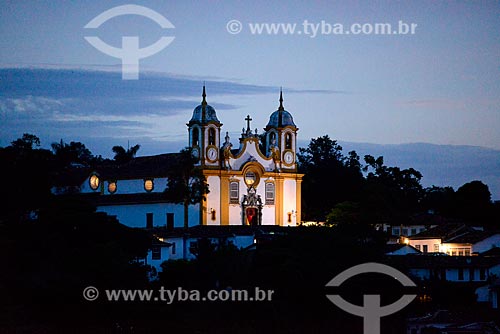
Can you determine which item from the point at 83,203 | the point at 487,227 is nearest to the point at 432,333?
the point at 83,203

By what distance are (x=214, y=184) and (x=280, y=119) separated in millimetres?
7906

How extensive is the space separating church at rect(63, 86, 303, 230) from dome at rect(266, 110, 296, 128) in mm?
443

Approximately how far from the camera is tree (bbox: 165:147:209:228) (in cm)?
7050

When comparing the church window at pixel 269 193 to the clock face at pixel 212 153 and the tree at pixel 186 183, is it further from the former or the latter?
the tree at pixel 186 183

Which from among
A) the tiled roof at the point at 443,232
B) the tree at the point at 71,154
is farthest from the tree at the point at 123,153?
the tiled roof at the point at 443,232

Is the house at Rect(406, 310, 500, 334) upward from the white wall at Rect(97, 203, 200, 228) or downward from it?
downward

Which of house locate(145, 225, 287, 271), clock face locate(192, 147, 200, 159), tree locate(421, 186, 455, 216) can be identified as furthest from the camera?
tree locate(421, 186, 455, 216)

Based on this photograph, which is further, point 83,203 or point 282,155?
point 282,155

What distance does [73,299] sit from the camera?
39.1 meters

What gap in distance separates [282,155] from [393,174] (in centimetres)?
1544

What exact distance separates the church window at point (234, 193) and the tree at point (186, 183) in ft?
8.53

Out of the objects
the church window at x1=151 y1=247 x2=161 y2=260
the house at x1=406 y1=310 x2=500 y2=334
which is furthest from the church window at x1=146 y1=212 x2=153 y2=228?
the house at x1=406 y1=310 x2=500 y2=334

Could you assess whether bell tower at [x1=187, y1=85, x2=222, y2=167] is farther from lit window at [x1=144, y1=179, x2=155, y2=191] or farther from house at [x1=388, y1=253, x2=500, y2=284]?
house at [x1=388, y1=253, x2=500, y2=284]

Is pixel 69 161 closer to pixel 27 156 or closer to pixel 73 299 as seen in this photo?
pixel 27 156
